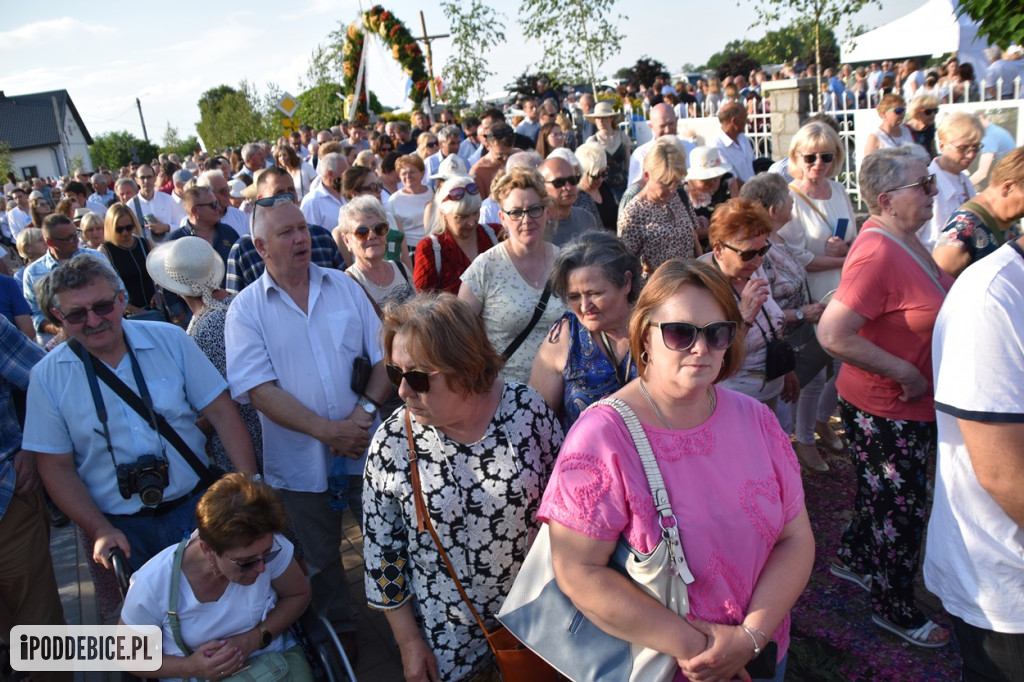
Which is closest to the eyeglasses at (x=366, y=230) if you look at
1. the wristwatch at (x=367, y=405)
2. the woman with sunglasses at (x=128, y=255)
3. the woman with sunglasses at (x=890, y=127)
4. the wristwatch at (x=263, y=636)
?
the wristwatch at (x=367, y=405)

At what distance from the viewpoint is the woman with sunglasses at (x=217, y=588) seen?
239 centimetres

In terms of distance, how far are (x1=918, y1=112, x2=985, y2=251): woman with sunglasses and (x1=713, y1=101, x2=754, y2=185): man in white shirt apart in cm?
248

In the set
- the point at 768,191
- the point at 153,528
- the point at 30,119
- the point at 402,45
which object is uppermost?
the point at 30,119

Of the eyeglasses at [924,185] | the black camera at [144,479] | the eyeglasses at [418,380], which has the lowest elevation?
the black camera at [144,479]

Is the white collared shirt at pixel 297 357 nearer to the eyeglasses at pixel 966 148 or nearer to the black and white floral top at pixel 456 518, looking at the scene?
the black and white floral top at pixel 456 518

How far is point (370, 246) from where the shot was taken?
3959 mm

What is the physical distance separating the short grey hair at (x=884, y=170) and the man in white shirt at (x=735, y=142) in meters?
4.36

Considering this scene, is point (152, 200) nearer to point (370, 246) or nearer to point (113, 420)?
point (370, 246)

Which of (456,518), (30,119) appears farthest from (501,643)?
(30,119)

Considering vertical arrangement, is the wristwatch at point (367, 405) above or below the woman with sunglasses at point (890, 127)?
below

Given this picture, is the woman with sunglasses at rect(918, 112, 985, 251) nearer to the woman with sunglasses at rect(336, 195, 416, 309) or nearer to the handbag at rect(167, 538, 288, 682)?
the woman with sunglasses at rect(336, 195, 416, 309)

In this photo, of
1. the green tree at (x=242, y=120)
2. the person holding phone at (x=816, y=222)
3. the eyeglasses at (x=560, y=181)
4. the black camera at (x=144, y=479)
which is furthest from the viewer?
the green tree at (x=242, y=120)

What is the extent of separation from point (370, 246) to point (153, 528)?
5.88ft

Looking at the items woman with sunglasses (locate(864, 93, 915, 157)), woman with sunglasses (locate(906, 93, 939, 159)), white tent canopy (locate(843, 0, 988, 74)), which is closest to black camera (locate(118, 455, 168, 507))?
woman with sunglasses (locate(864, 93, 915, 157))
